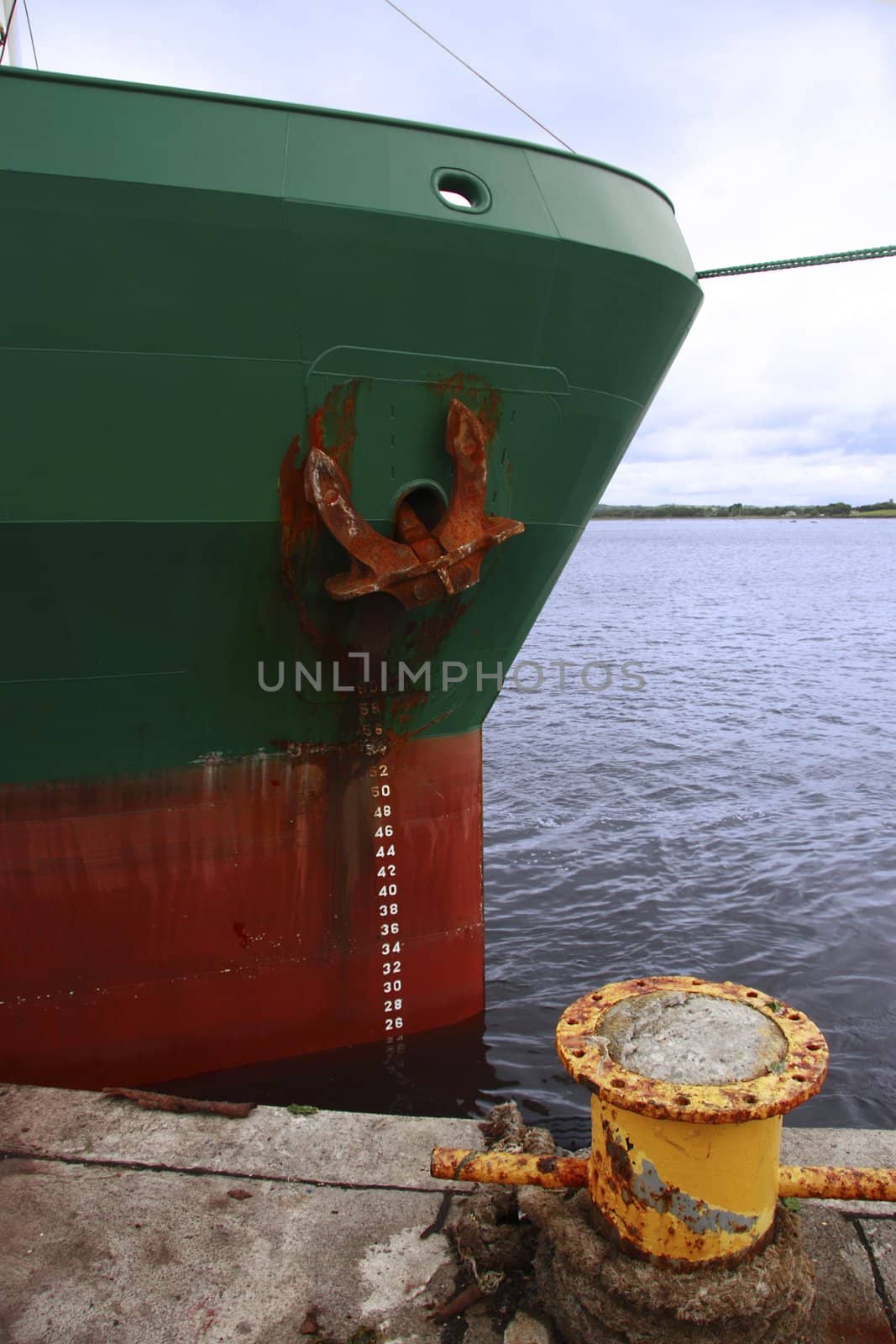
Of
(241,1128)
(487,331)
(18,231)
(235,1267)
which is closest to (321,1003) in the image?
(241,1128)

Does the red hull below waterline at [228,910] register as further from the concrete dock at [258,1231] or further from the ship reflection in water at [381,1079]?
the concrete dock at [258,1231]

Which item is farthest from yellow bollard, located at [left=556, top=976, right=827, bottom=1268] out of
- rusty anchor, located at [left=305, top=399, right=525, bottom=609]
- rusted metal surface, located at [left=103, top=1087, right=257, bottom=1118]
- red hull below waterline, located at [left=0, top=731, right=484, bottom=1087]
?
red hull below waterline, located at [left=0, top=731, right=484, bottom=1087]

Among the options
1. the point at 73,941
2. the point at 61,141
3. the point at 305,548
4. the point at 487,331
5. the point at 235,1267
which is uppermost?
the point at 61,141

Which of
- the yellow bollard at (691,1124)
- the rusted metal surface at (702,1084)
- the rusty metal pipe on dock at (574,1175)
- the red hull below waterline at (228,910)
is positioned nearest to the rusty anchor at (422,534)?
the red hull below waterline at (228,910)

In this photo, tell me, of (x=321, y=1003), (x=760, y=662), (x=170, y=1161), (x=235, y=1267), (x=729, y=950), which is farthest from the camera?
(x=760, y=662)

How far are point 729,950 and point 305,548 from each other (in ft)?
19.1

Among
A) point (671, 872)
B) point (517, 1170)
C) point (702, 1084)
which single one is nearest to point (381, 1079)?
point (517, 1170)

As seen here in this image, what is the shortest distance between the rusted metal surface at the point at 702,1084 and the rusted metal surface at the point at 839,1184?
542mm

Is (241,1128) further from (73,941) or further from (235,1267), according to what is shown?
(73,941)

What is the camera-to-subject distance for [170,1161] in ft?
13.3

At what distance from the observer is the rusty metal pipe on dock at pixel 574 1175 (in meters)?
3.10

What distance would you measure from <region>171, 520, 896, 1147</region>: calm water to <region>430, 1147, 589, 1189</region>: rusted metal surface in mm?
2402

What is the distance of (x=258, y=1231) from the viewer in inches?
143

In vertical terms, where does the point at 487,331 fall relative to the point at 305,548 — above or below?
above
